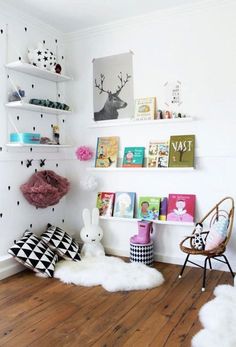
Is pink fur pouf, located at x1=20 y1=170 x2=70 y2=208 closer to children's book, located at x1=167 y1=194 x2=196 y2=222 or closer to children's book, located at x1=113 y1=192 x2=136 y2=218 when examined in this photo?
children's book, located at x1=113 y1=192 x2=136 y2=218

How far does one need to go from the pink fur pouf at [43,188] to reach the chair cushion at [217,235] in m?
1.53

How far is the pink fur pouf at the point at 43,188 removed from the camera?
3186 mm

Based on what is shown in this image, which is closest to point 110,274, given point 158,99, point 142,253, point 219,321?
point 142,253

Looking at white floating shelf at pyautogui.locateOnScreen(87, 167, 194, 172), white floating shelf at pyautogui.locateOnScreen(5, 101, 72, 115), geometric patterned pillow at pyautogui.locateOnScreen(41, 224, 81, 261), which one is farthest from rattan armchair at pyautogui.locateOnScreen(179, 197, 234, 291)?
white floating shelf at pyautogui.locateOnScreen(5, 101, 72, 115)

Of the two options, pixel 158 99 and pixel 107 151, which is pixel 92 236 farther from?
pixel 158 99

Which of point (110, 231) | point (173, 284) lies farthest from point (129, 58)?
point (173, 284)

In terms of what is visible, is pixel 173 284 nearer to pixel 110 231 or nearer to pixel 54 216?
pixel 110 231

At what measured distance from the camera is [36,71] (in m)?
3.24

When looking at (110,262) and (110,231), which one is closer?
(110,262)

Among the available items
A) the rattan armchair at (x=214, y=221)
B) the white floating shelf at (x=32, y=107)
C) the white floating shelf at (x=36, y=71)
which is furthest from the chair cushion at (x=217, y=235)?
the white floating shelf at (x=36, y=71)

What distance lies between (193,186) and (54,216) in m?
1.59

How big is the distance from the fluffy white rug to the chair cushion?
514mm

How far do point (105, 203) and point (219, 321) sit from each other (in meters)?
1.82

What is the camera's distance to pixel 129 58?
342 cm
